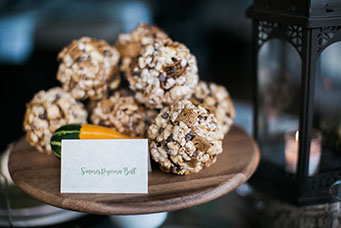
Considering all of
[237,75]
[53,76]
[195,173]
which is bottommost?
[237,75]

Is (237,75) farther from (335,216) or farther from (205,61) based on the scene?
(335,216)

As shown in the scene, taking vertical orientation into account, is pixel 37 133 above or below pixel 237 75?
above

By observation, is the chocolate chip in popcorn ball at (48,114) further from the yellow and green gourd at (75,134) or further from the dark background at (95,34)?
the dark background at (95,34)

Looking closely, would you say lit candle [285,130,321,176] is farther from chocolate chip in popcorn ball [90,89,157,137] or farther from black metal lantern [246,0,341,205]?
chocolate chip in popcorn ball [90,89,157,137]

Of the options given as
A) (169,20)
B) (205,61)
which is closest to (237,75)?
(205,61)

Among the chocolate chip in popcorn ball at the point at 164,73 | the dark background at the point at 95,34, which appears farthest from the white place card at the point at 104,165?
the dark background at the point at 95,34
